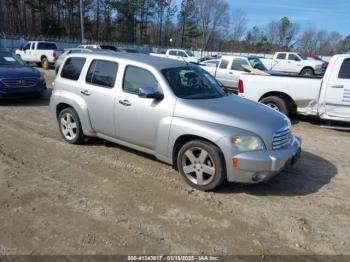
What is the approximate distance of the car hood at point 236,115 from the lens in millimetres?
4336

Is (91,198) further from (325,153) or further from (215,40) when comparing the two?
(215,40)

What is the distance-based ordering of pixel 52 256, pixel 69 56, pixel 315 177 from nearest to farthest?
pixel 52 256, pixel 315 177, pixel 69 56

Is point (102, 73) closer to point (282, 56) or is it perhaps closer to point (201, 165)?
point (201, 165)

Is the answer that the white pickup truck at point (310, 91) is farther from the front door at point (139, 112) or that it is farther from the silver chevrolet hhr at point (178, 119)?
the front door at point (139, 112)

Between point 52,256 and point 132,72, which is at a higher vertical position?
point 132,72

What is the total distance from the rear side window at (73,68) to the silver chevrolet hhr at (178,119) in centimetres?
2

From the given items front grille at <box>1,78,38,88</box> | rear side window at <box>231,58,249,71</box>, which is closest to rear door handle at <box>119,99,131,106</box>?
front grille at <box>1,78,38,88</box>

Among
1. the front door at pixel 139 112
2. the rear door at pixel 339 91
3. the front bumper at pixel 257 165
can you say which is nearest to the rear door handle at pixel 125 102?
the front door at pixel 139 112

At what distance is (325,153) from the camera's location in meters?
6.53

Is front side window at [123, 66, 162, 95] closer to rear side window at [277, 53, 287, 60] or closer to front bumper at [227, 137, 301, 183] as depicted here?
front bumper at [227, 137, 301, 183]

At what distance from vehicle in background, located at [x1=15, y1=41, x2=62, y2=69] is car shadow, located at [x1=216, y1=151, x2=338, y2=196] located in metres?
20.4

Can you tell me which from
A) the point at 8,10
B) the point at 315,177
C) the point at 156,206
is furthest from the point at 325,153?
the point at 8,10

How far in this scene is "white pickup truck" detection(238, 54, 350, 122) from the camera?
26.3 feet

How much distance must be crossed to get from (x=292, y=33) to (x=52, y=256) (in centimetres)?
8887
